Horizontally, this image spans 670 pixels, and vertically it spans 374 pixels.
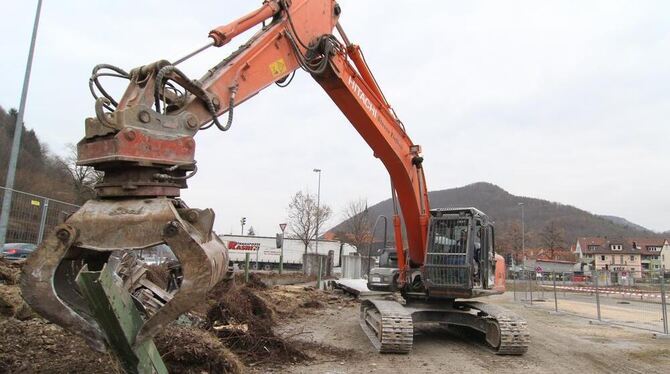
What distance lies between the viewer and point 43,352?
5531mm

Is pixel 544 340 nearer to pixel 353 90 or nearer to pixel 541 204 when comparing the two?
pixel 353 90

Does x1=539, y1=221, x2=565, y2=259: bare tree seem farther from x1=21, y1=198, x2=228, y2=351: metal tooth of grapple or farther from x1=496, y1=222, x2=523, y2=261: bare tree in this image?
x1=21, y1=198, x2=228, y2=351: metal tooth of grapple

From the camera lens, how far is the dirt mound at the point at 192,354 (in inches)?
220

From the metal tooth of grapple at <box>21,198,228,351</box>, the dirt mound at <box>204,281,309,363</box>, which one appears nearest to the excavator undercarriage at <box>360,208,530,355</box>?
the dirt mound at <box>204,281,309,363</box>

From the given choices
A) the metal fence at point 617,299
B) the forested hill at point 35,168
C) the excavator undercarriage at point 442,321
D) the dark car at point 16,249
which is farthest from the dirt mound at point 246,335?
the forested hill at point 35,168

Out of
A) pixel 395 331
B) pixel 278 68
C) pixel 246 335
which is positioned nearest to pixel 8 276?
pixel 246 335

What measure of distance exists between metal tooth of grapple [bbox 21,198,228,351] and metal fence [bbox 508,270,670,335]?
12909 millimetres

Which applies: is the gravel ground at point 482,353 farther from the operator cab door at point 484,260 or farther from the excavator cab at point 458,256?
the operator cab door at point 484,260

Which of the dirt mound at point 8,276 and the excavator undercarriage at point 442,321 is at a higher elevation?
the dirt mound at point 8,276

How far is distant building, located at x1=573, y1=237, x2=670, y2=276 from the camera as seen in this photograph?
108312 mm

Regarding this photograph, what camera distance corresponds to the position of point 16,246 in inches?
501

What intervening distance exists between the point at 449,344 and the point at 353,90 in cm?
512

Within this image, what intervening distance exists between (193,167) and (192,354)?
259 centimetres

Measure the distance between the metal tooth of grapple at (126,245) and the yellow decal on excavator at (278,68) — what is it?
2.57 m
